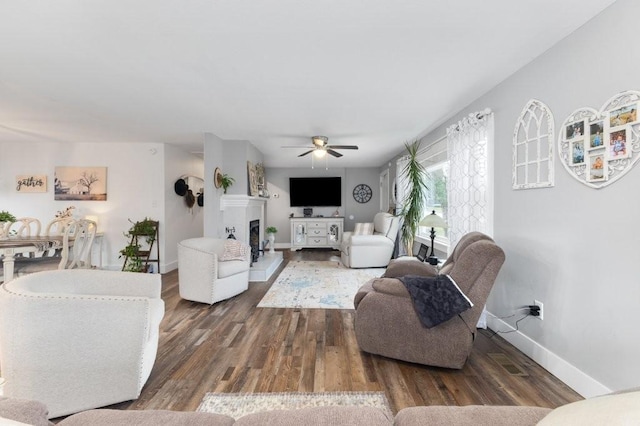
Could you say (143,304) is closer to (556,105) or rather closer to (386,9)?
(386,9)

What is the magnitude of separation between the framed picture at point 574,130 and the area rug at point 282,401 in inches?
83.0

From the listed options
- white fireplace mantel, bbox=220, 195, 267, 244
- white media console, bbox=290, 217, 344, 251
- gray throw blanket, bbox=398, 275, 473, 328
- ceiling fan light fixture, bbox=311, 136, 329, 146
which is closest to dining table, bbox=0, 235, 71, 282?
white fireplace mantel, bbox=220, 195, 267, 244

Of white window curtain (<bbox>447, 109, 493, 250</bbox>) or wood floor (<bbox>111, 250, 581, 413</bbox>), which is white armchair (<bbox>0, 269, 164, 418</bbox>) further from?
white window curtain (<bbox>447, 109, 493, 250</bbox>)

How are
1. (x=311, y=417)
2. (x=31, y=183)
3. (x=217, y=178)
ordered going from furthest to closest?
(x=31, y=183)
(x=217, y=178)
(x=311, y=417)

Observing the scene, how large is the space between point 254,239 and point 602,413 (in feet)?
16.9

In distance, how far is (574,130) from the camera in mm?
1867

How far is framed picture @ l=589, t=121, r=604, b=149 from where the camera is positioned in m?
1.69

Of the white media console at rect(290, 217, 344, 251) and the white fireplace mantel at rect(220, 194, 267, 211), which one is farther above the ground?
the white fireplace mantel at rect(220, 194, 267, 211)

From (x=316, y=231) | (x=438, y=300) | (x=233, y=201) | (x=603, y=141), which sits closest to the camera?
(x=603, y=141)

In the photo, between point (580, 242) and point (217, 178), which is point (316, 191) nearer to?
point (217, 178)

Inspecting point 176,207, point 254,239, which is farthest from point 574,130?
point 176,207

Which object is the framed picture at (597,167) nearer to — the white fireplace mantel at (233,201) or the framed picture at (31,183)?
the white fireplace mantel at (233,201)

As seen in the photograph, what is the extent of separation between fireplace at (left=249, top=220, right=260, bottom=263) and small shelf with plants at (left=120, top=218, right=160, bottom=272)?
1.66m

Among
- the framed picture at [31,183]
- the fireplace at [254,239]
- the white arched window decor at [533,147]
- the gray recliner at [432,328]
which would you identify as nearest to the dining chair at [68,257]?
the framed picture at [31,183]
